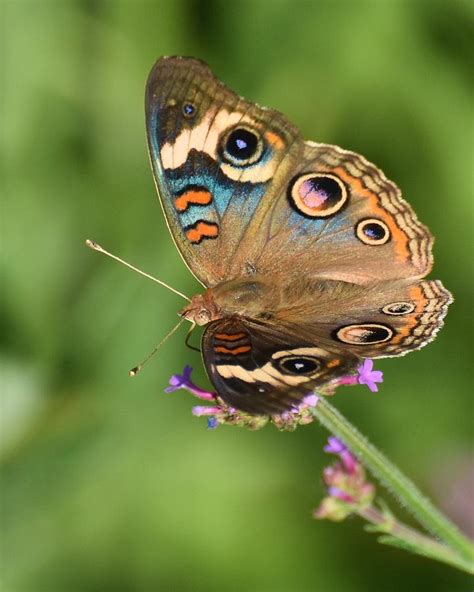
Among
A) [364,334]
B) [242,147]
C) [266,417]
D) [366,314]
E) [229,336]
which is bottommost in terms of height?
[266,417]

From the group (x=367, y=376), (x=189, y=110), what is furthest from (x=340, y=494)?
(x=189, y=110)

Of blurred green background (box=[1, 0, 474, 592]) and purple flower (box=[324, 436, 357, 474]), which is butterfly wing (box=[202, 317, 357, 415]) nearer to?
purple flower (box=[324, 436, 357, 474])

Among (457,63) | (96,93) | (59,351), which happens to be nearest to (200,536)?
(59,351)

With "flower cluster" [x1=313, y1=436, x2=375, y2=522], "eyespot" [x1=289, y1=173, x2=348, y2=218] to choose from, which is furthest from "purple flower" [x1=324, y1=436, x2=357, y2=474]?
"eyespot" [x1=289, y1=173, x2=348, y2=218]

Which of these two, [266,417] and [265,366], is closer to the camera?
[265,366]

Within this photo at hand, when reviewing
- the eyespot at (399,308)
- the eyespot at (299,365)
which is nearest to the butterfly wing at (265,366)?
the eyespot at (299,365)

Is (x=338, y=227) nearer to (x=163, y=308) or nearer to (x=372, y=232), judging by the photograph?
(x=372, y=232)

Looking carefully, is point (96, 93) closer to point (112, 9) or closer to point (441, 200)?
point (112, 9)
